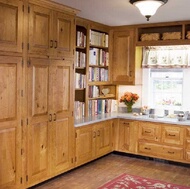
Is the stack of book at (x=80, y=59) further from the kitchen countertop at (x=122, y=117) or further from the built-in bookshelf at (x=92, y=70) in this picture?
the kitchen countertop at (x=122, y=117)

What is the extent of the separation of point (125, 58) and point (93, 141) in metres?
1.71

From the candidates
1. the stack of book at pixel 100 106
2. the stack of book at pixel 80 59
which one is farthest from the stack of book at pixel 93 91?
the stack of book at pixel 80 59

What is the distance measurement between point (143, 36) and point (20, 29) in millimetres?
2674

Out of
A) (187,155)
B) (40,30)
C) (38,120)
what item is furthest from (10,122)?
(187,155)

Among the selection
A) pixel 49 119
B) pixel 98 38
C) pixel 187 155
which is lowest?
pixel 187 155

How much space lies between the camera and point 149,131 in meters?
5.39

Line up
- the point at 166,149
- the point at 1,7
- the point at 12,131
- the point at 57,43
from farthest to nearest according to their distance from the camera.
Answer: the point at 166,149
the point at 57,43
the point at 12,131
the point at 1,7

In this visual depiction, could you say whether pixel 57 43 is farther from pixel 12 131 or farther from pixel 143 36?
pixel 143 36

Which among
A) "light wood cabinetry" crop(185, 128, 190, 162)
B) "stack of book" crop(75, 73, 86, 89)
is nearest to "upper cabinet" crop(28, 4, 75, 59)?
"stack of book" crop(75, 73, 86, 89)

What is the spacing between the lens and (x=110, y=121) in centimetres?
554

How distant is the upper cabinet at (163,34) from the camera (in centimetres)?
A: 519

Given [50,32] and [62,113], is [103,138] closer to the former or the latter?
[62,113]

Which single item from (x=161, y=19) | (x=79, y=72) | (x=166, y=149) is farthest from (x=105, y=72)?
(x=166, y=149)

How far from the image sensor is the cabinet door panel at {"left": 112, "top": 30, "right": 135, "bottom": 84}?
570 cm
